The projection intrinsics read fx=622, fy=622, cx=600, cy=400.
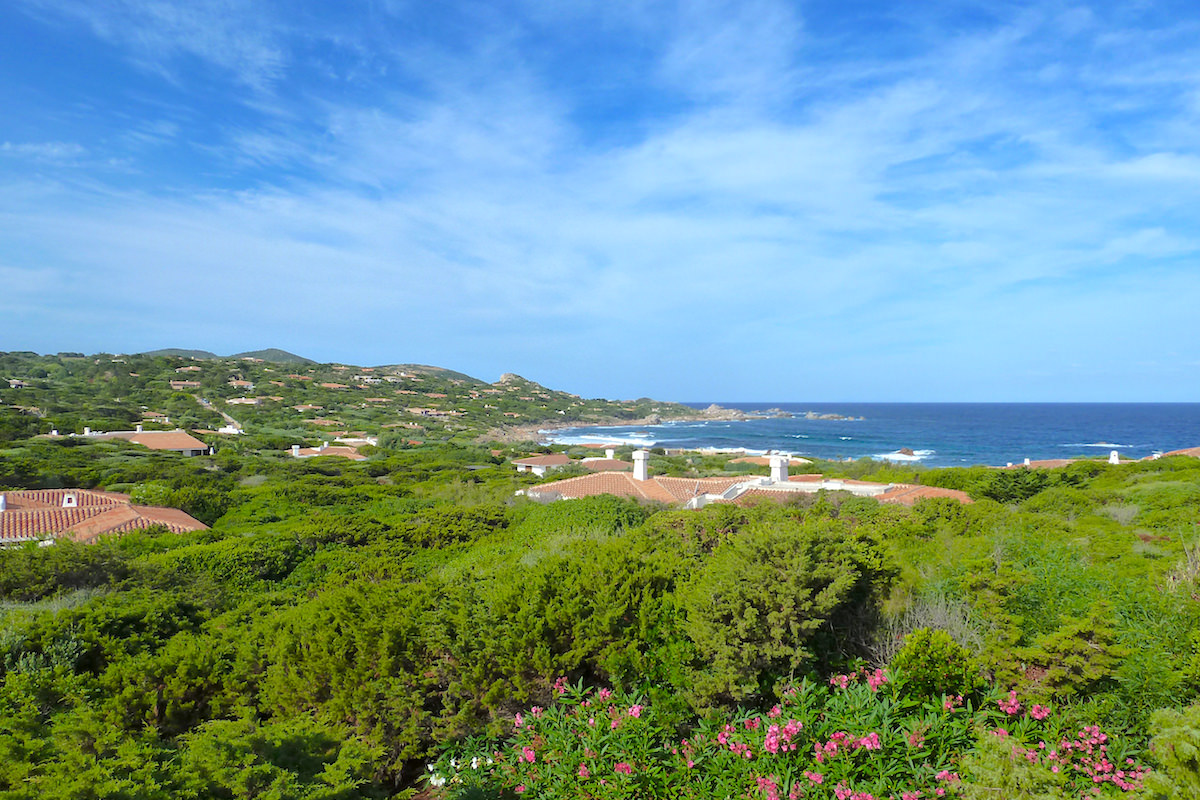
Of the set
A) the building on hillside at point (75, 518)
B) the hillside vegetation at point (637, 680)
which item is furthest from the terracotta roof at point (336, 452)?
the hillside vegetation at point (637, 680)

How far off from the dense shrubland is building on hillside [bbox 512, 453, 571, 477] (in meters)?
33.8

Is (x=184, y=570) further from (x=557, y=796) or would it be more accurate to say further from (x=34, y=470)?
(x=34, y=470)

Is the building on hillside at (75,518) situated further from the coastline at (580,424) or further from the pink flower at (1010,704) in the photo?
the coastline at (580,424)

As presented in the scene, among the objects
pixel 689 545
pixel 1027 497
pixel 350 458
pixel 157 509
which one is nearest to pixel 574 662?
pixel 689 545

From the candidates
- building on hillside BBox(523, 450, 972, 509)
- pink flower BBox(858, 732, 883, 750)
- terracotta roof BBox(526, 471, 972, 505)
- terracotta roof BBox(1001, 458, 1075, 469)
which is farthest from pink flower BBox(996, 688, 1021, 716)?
terracotta roof BBox(1001, 458, 1075, 469)

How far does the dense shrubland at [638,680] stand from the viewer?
4.17 metres

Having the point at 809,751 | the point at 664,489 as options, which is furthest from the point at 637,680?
the point at 664,489

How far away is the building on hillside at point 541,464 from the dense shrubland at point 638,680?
33.8 m

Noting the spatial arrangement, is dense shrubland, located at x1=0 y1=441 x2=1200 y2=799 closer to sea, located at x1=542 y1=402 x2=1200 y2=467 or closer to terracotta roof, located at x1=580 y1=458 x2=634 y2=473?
terracotta roof, located at x1=580 y1=458 x2=634 y2=473

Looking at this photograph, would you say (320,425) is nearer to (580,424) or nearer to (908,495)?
(580,424)

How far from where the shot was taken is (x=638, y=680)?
6.03 meters

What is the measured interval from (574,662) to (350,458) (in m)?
43.2

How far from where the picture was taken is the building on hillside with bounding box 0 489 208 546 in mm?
15305

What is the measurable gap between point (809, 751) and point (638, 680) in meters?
1.77
